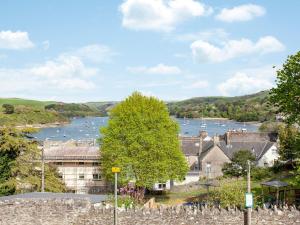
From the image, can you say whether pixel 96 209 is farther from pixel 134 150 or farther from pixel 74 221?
pixel 134 150

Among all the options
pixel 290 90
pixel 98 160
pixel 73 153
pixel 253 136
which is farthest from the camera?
pixel 253 136

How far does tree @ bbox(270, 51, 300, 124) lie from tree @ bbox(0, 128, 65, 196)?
19.8 metres

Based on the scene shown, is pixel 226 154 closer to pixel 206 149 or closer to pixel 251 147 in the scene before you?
pixel 206 149

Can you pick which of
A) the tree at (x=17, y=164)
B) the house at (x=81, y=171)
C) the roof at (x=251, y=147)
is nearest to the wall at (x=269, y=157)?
the roof at (x=251, y=147)

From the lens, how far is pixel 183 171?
48.8 m

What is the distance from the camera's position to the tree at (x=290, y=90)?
3153cm

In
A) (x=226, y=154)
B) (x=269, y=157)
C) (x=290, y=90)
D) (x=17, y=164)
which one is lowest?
(x=269, y=157)

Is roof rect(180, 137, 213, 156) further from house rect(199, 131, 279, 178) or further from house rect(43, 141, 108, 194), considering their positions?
house rect(43, 141, 108, 194)

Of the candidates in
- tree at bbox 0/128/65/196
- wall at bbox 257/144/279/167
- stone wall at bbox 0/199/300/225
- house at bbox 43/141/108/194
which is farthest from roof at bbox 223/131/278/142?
stone wall at bbox 0/199/300/225

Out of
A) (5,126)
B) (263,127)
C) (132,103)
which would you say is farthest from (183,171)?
(263,127)

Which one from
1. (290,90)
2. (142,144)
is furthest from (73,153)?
(290,90)

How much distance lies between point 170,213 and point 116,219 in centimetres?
261

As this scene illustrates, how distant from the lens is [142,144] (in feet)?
157

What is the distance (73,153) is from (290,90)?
2966cm
